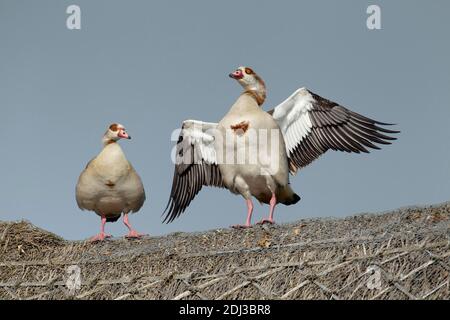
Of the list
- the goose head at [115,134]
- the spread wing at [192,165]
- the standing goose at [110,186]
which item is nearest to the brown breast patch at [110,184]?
the standing goose at [110,186]

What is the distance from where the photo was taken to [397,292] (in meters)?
5.58

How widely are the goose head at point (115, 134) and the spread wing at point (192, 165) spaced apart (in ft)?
2.96

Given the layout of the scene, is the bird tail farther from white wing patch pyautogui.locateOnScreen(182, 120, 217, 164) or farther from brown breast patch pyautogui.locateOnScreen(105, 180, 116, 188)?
brown breast patch pyautogui.locateOnScreen(105, 180, 116, 188)

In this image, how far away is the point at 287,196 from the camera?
10602 millimetres

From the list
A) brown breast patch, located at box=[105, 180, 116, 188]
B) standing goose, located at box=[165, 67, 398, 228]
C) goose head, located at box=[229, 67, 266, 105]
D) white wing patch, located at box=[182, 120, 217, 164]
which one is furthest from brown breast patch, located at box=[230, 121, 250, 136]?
brown breast patch, located at box=[105, 180, 116, 188]

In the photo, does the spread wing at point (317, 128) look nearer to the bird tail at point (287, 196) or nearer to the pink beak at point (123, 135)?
the bird tail at point (287, 196)

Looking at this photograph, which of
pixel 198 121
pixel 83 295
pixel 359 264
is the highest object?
pixel 198 121

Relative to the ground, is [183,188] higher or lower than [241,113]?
lower

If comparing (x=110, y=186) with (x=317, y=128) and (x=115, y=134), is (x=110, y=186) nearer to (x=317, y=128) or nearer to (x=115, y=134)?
(x=115, y=134)

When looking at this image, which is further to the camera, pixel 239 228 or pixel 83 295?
pixel 239 228
